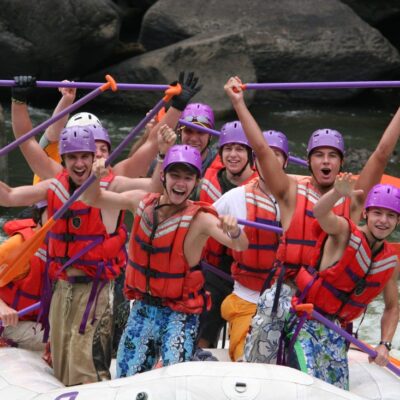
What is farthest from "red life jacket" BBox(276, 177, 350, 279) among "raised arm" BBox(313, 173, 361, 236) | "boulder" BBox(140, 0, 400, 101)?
"boulder" BBox(140, 0, 400, 101)

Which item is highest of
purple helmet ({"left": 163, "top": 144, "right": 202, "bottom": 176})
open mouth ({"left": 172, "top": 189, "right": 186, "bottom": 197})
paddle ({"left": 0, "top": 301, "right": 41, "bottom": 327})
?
purple helmet ({"left": 163, "top": 144, "right": 202, "bottom": 176})

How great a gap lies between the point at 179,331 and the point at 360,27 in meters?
13.3

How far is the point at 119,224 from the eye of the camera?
16.7ft

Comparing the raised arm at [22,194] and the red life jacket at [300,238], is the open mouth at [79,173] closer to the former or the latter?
the raised arm at [22,194]

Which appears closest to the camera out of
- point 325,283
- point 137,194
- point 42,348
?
point 325,283

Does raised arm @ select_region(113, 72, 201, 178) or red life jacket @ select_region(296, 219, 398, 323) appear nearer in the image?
red life jacket @ select_region(296, 219, 398, 323)

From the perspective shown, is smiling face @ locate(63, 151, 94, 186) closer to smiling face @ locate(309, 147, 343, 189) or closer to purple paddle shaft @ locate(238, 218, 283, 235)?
purple paddle shaft @ locate(238, 218, 283, 235)

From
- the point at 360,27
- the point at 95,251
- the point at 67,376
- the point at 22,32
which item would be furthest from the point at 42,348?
the point at 360,27

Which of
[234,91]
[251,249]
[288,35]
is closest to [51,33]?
[288,35]

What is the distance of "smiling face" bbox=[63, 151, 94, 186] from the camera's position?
16.1 feet

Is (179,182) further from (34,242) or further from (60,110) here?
(60,110)

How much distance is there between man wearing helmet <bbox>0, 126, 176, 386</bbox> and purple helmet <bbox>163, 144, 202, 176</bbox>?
238mm

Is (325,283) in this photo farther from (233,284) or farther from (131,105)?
(131,105)

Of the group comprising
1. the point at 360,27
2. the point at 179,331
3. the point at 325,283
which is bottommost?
the point at 179,331
